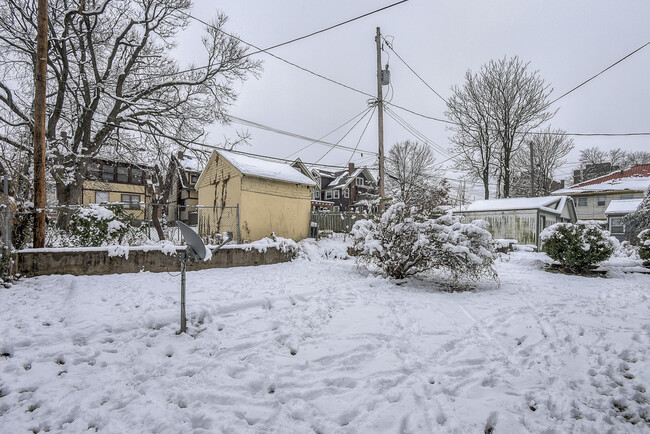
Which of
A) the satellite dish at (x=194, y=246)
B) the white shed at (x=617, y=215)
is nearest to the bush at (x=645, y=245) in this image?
the satellite dish at (x=194, y=246)

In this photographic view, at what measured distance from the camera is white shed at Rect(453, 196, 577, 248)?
1584 centimetres

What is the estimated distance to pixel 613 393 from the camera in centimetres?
250

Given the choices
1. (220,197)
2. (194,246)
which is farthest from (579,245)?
(220,197)

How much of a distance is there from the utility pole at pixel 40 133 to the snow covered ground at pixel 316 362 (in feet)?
4.08

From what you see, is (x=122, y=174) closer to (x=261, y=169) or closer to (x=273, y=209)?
(x=261, y=169)

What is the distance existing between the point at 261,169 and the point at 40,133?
298 inches

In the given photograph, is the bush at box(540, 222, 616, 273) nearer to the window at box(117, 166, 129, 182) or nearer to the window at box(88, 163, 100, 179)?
the window at box(88, 163, 100, 179)

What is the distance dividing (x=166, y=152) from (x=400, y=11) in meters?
10.4

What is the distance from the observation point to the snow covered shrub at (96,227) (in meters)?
6.82

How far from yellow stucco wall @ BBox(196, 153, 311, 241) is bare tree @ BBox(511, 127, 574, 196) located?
22186 mm

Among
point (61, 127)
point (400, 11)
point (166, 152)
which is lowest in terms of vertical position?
point (166, 152)

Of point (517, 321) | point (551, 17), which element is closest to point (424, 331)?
point (517, 321)

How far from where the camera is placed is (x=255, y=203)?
12430mm

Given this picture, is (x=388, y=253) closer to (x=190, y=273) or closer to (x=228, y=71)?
(x=190, y=273)
